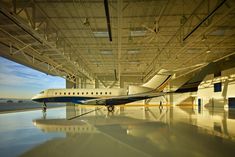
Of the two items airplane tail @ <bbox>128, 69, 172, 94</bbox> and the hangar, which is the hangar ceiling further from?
airplane tail @ <bbox>128, 69, 172, 94</bbox>

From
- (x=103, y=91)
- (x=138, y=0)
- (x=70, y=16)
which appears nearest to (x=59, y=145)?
(x=138, y=0)

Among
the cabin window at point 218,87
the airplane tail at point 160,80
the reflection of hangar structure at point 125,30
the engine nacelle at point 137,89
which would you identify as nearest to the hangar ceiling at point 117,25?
the reflection of hangar structure at point 125,30

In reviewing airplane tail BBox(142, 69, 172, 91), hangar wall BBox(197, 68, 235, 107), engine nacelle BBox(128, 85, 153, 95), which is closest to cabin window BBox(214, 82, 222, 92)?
hangar wall BBox(197, 68, 235, 107)

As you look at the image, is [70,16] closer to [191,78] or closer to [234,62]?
[191,78]

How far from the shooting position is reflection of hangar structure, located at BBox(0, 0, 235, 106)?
44.3 feet

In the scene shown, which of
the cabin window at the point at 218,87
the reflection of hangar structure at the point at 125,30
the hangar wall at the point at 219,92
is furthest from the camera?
the cabin window at the point at 218,87

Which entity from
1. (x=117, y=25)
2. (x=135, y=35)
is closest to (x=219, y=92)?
(x=135, y=35)

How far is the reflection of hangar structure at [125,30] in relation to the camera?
13.5m

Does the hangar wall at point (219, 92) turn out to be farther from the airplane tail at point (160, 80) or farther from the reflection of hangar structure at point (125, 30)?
the airplane tail at point (160, 80)

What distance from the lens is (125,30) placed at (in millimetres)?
18844

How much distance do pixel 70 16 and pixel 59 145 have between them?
1178 cm

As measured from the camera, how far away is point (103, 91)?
25.2 meters

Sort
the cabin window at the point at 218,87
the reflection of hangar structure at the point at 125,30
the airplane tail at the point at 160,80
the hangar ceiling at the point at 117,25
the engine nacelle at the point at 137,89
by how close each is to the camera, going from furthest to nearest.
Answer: the cabin window at the point at 218,87, the engine nacelle at the point at 137,89, the airplane tail at the point at 160,80, the reflection of hangar structure at the point at 125,30, the hangar ceiling at the point at 117,25

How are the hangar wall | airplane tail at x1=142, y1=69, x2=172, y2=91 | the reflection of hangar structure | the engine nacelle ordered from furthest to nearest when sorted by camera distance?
the hangar wall, the engine nacelle, airplane tail at x1=142, y1=69, x2=172, y2=91, the reflection of hangar structure
